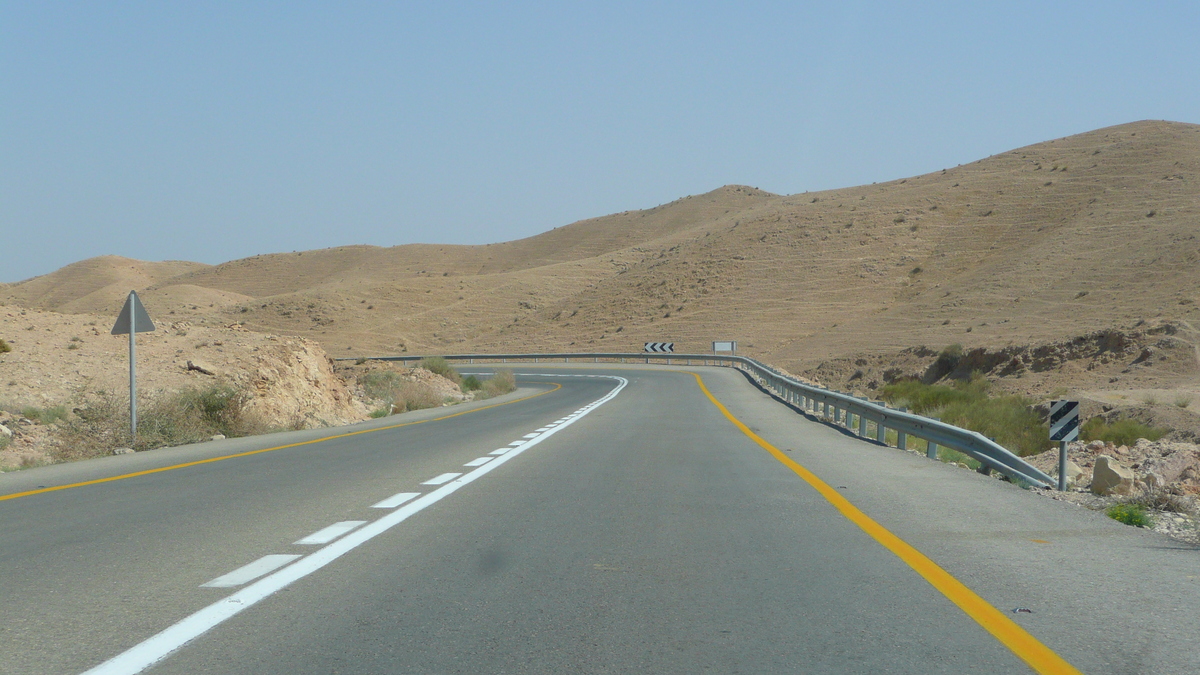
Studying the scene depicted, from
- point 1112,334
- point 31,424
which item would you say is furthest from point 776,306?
point 31,424

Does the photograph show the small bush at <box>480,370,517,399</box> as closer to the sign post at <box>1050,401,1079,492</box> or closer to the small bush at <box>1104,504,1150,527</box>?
the sign post at <box>1050,401,1079,492</box>

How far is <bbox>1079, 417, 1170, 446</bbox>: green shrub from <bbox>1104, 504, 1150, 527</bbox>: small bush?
13282 millimetres

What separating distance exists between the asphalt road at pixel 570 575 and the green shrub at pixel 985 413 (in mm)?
Result: 10471

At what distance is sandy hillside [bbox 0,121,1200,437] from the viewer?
47219 millimetres

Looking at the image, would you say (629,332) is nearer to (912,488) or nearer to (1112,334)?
(1112,334)

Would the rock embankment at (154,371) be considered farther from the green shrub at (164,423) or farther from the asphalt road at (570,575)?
the asphalt road at (570,575)

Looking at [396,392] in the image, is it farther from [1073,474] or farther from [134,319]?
[1073,474]

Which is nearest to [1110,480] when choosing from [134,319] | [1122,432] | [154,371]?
[1122,432]

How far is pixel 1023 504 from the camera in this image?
9555mm

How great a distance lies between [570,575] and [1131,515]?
17.4 feet

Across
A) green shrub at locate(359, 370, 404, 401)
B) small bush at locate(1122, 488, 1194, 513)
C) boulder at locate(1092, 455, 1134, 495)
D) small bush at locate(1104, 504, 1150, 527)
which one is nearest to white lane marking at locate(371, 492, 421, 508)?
small bush at locate(1104, 504, 1150, 527)

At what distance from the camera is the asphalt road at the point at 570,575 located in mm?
4668

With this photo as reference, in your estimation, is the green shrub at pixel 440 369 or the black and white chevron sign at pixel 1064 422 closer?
the black and white chevron sign at pixel 1064 422

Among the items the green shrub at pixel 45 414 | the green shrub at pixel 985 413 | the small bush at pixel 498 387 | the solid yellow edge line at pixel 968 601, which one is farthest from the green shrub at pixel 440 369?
the solid yellow edge line at pixel 968 601
